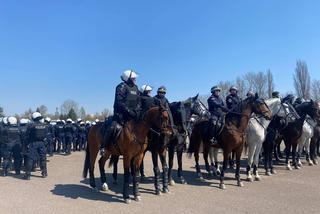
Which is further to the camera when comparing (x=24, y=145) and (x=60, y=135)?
(x=60, y=135)

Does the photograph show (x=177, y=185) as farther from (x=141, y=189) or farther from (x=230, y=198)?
(x=230, y=198)

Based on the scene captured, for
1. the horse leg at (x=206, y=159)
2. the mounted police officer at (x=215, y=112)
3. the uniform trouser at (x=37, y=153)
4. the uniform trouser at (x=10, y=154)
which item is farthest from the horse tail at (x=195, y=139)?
the uniform trouser at (x=10, y=154)

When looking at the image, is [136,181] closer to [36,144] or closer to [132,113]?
[132,113]

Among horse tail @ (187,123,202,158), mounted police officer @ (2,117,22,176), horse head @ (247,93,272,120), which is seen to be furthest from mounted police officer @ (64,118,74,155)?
horse head @ (247,93,272,120)

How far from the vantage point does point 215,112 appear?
1091cm

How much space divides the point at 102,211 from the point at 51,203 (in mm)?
1447

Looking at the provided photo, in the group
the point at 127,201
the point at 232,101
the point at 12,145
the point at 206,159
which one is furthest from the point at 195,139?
the point at 12,145

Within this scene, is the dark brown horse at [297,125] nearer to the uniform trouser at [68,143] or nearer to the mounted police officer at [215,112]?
the mounted police officer at [215,112]

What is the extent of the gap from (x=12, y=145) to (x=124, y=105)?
21.5 feet

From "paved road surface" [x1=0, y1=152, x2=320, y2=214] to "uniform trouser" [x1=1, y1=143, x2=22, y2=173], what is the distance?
94 centimetres

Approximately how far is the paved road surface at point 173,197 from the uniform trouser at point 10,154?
943mm

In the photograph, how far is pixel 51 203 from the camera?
812 centimetres

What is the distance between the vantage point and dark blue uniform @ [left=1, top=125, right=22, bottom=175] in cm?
1280

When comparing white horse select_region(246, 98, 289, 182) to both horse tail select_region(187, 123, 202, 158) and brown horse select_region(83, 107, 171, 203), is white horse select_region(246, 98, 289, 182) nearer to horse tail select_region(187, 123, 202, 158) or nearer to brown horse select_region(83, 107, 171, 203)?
horse tail select_region(187, 123, 202, 158)
